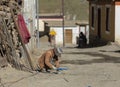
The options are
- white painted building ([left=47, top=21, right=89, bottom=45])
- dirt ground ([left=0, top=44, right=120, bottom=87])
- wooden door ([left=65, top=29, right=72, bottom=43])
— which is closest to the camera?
dirt ground ([left=0, top=44, right=120, bottom=87])

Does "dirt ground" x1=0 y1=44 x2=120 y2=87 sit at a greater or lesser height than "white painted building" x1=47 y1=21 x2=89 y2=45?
greater

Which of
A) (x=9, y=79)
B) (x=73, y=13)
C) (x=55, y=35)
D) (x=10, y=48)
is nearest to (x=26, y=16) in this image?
(x=10, y=48)

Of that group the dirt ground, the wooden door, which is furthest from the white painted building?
the dirt ground

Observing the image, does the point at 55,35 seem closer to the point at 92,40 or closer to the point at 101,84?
the point at 92,40

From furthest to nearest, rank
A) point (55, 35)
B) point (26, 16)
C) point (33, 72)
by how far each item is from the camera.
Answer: point (55, 35)
point (26, 16)
point (33, 72)

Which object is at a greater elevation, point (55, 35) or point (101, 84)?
point (101, 84)

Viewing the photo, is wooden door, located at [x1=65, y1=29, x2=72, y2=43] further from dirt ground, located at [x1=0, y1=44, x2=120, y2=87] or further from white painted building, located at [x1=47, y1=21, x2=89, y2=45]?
dirt ground, located at [x1=0, y1=44, x2=120, y2=87]

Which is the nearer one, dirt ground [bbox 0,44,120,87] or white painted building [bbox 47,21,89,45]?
dirt ground [bbox 0,44,120,87]

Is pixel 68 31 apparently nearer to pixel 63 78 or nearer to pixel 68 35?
pixel 68 35

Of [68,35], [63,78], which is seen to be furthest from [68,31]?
[63,78]

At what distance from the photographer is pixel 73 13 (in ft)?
355

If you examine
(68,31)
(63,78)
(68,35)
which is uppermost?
(63,78)

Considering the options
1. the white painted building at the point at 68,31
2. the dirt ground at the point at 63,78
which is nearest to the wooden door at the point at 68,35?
the white painted building at the point at 68,31

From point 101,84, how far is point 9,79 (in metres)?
2.75
